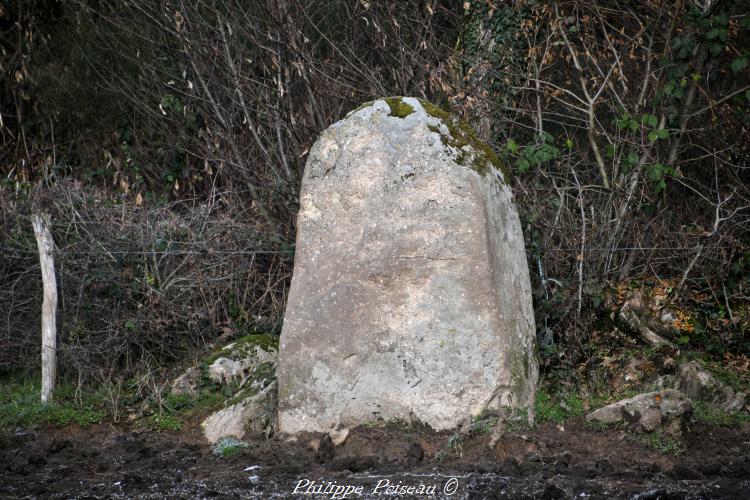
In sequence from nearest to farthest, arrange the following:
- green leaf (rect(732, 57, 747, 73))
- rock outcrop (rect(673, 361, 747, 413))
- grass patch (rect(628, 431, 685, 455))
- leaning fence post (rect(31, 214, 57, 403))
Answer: grass patch (rect(628, 431, 685, 455)) → rock outcrop (rect(673, 361, 747, 413)) → leaning fence post (rect(31, 214, 57, 403)) → green leaf (rect(732, 57, 747, 73))

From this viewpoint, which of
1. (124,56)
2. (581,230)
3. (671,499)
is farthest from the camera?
(124,56)

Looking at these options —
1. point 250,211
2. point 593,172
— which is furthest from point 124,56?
point 593,172

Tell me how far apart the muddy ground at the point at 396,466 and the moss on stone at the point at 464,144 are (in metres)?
1.69

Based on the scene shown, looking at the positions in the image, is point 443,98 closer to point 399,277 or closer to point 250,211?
point 250,211

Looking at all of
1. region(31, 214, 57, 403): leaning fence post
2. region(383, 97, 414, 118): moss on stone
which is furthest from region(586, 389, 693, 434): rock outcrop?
region(31, 214, 57, 403): leaning fence post

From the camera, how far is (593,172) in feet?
26.8

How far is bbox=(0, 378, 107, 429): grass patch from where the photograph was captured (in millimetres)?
6004

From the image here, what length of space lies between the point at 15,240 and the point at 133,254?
101cm

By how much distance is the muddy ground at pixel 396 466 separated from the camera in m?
4.27

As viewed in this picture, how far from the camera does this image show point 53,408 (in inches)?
243

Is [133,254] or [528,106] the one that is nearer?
[133,254]

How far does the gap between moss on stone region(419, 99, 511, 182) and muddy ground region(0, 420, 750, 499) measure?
1.69 metres

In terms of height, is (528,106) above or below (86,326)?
above

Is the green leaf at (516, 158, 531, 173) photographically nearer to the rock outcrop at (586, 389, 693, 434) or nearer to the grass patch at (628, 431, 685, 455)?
the rock outcrop at (586, 389, 693, 434)
